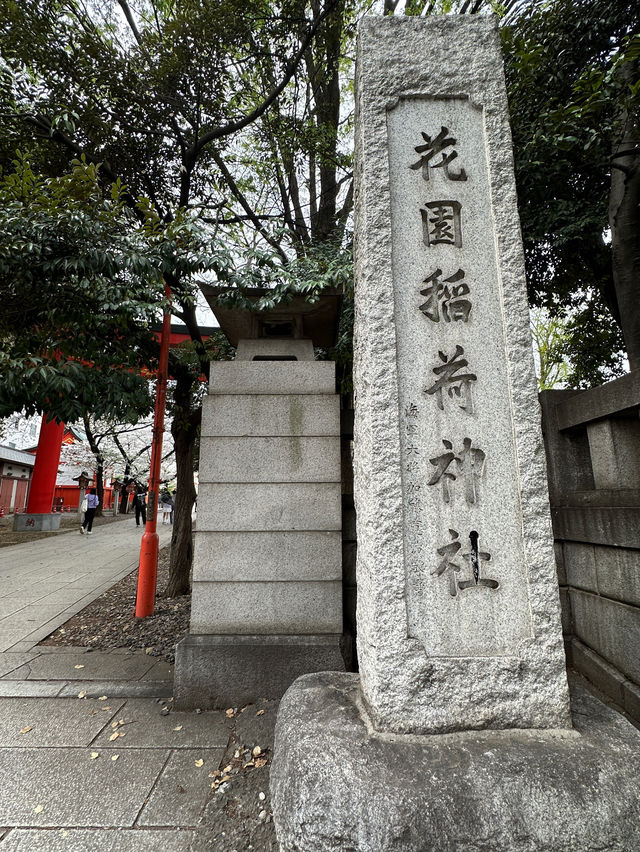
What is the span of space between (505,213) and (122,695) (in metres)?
4.75

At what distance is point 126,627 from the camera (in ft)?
19.7

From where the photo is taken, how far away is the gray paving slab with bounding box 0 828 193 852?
2.26 m

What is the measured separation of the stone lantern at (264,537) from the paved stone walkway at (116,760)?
378 millimetres

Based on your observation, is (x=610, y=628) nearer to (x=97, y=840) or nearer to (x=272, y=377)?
(x=272, y=377)

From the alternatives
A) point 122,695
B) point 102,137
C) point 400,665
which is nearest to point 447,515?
point 400,665

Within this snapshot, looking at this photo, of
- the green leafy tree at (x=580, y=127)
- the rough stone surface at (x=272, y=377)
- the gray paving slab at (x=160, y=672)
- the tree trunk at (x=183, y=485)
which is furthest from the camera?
the tree trunk at (x=183, y=485)

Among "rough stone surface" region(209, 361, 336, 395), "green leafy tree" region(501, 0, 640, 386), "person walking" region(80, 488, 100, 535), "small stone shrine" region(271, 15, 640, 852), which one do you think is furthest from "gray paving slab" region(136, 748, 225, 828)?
"person walking" region(80, 488, 100, 535)

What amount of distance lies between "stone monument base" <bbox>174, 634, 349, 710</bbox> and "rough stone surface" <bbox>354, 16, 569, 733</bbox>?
4.35ft

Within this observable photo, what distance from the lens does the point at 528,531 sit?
229 cm

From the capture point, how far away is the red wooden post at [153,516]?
607 cm

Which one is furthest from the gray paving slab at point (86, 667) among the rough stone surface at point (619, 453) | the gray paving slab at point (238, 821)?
the rough stone surface at point (619, 453)

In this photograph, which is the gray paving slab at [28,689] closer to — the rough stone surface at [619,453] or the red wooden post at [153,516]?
the red wooden post at [153,516]

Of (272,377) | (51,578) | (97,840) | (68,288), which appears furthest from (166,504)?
(97,840)

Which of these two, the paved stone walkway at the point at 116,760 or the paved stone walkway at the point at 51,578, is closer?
the paved stone walkway at the point at 116,760
